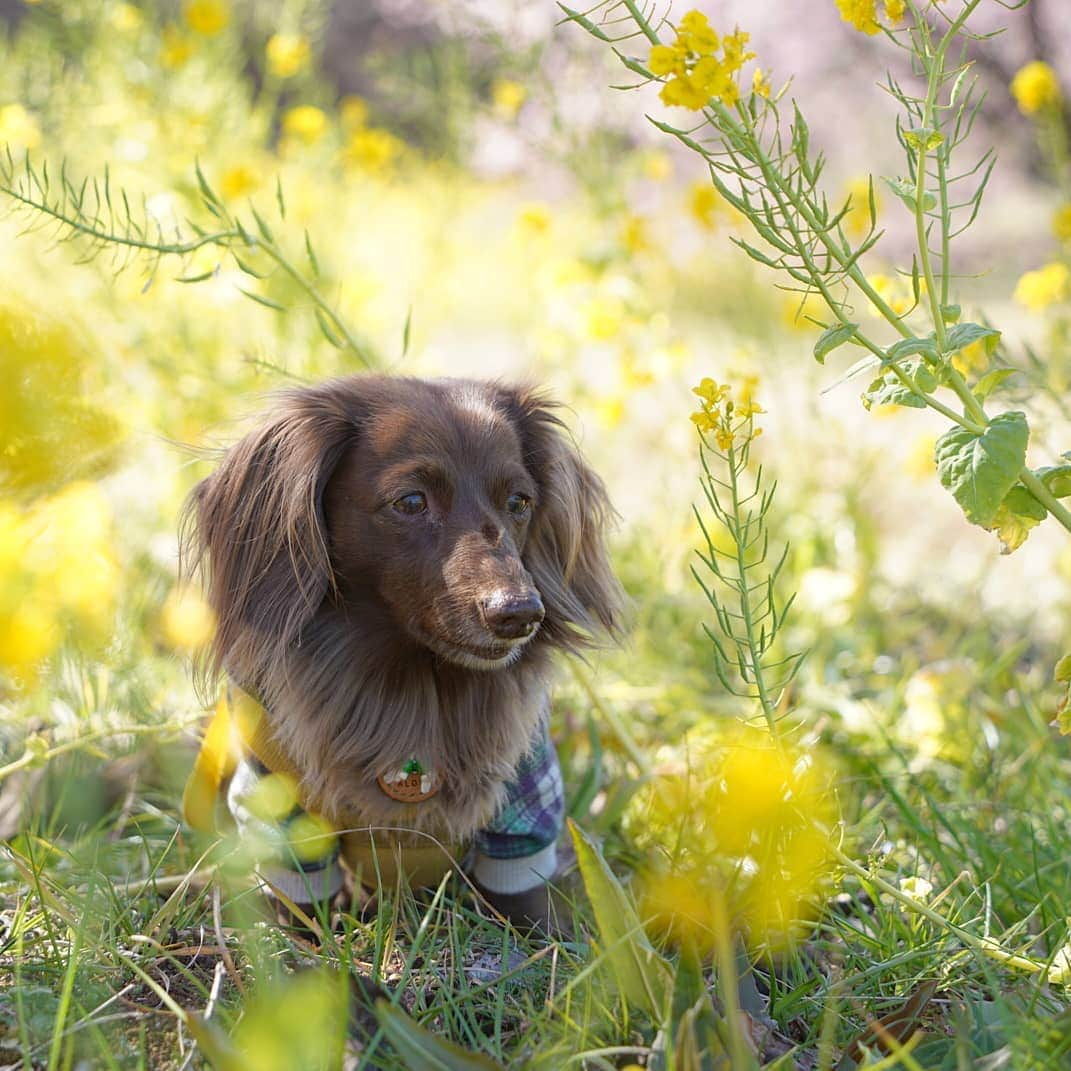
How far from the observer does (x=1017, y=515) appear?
1766mm

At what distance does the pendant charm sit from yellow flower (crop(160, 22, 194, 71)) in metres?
2.79

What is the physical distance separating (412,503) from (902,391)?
88 cm

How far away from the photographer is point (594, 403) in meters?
3.95

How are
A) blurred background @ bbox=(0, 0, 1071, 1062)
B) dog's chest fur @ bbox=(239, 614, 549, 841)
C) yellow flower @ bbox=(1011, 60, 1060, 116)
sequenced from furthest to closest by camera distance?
yellow flower @ bbox=(1011, 60, 1060, 116), blurred background @ bbox=(0, 0, 1071, 1062), dog's chest fur @ bbox=(239, 614, 549, 841)

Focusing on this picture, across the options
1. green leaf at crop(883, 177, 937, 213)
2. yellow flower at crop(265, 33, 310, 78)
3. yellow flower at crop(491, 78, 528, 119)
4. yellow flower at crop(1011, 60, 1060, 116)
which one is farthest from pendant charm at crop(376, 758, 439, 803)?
yellow flower at crop(265, 33, 310, 78)

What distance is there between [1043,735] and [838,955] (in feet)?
3.50

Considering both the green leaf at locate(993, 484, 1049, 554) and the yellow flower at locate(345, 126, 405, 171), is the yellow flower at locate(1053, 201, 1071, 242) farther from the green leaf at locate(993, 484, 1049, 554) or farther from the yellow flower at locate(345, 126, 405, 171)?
the yellow flower at locate(345, 126, 405, 171)

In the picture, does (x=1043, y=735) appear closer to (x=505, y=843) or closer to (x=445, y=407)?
(x=505, y=843)

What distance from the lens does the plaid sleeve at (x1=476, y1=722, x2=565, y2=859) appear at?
2232mm

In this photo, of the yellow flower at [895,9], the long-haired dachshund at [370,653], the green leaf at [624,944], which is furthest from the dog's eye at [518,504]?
the yellow flower at [895,9]

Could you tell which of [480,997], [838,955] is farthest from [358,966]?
[838,955]

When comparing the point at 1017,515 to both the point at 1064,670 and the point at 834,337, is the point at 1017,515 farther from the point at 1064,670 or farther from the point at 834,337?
the point at 834,337

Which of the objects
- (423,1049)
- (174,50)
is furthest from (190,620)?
(174,50)

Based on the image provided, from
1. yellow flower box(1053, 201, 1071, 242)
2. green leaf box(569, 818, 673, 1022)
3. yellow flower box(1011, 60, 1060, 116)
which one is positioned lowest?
green leaf box(569, 818, 673, 1022)
